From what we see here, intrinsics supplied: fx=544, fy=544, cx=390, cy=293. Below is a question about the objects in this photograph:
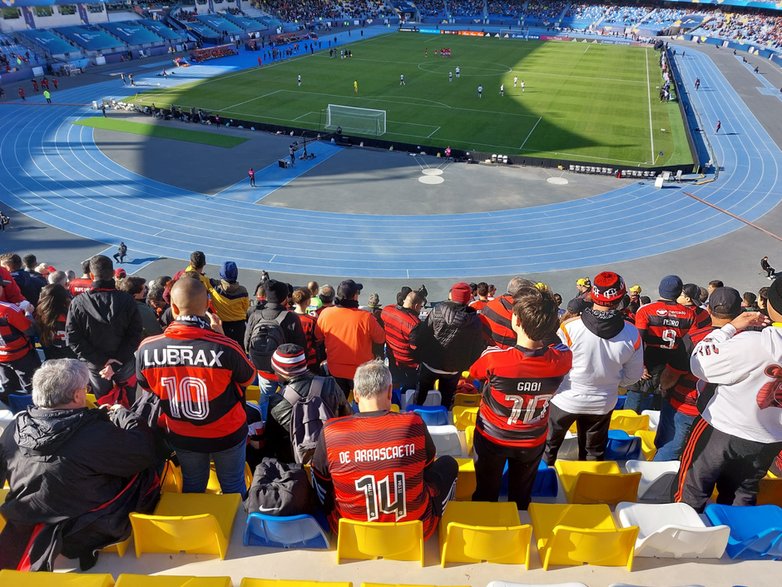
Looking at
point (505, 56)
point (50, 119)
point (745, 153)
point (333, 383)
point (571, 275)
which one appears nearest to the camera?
point (333, 383)

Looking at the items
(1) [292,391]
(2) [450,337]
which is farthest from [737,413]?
(1) [292,391]

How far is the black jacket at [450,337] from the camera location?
656cm

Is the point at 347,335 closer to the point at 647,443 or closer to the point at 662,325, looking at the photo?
the point at 647,443

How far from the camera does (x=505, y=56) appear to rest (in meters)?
58.8

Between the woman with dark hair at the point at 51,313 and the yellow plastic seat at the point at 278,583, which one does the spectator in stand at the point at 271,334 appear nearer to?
the woman with dark hair at the point at 51,313

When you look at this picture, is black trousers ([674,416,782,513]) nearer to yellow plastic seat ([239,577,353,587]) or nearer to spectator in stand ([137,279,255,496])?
yellow plastic seat ([239,577,353,587])

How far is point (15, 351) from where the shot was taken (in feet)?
22.6

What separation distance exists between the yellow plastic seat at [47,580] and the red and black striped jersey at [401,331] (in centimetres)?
438

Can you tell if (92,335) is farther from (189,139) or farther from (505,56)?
(505,56)

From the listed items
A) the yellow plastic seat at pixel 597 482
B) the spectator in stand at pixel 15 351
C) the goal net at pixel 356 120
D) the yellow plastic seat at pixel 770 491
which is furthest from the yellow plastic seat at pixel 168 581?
the goal net at pixel 356 120

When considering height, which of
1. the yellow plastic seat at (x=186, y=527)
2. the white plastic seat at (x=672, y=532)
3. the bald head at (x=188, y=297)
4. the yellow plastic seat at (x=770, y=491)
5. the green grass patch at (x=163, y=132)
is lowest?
the yellow plastic seat at (x=770, y=491)

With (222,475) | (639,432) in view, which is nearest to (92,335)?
(222,475)

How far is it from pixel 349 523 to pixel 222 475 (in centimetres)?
144

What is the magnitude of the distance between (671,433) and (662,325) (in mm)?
1482
